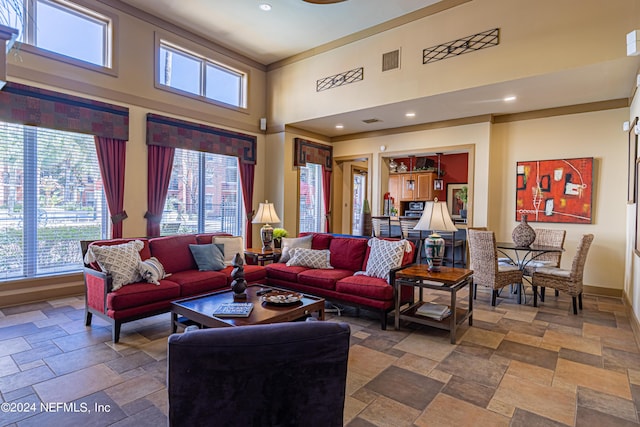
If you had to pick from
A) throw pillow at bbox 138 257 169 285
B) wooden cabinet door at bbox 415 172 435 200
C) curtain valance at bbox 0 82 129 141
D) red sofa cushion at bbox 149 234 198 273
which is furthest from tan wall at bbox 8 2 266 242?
wooden cabinet door at bbox 415 172 435 200

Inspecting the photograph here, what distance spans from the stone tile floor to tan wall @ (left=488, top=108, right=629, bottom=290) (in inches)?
59.5

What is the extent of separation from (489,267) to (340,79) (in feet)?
12.9

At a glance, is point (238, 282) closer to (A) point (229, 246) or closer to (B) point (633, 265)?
(A) point (229, 246)

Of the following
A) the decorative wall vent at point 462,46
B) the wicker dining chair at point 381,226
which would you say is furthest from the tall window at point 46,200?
the decorative wall vent at point 462,46

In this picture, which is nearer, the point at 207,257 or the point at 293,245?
the point at 207,257

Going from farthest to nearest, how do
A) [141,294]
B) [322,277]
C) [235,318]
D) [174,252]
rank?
[174,252]
[322,277]
[141,294]
[235,318]

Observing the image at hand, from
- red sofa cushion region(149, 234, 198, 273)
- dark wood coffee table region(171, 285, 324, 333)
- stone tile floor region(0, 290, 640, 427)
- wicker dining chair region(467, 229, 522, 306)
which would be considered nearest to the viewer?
stone tile floor region(0, 290, 640, 427)

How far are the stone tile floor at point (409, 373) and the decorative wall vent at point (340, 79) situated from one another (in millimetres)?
3997

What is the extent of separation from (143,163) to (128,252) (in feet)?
7.22

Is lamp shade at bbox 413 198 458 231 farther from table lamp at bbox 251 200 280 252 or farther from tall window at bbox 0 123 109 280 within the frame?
tall window at bbox 0 123 109 280

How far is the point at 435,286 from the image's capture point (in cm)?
335

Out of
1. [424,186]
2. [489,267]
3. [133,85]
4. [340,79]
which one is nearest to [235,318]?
[489,267]

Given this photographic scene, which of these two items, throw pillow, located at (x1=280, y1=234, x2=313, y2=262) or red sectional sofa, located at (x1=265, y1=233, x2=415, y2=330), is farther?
throw pillow, located at (x1=280, y1=234, x2=313, y2=262)

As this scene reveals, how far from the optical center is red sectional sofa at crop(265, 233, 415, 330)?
12.0ft
